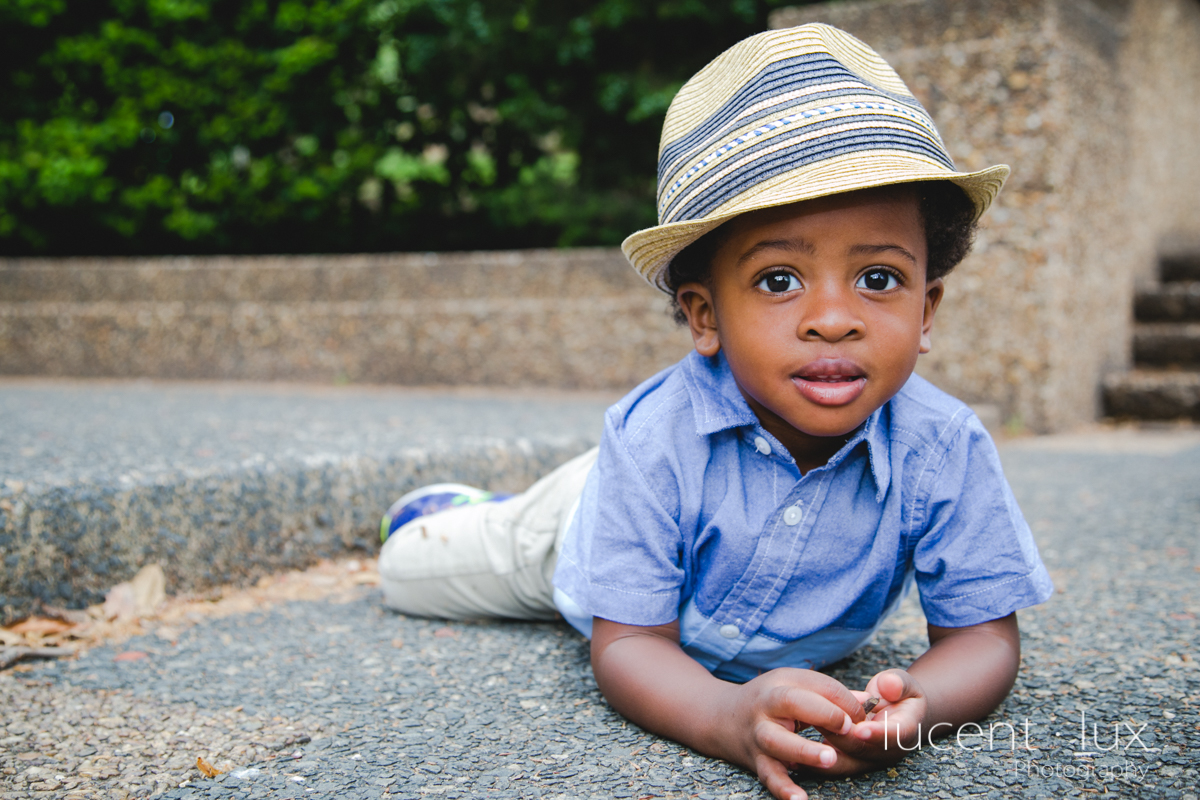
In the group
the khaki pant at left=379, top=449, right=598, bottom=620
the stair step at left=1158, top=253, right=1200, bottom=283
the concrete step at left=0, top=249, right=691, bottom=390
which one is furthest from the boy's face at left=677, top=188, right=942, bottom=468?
the stair step at left=1158, top=253, right=1200, bottom=283

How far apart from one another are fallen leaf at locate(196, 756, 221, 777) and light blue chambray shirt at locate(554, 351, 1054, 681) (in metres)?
0.60

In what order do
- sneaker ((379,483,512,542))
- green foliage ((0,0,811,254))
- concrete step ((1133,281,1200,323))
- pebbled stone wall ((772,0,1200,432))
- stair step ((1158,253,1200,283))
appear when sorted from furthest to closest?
1. green foliage ((0,0,811,254))
2. stair step ((1158,253,1200,283))
3. concrete step ((1133,281,1200,323))
4. pebbled stone wall ((772,0,1200,432))
5. sneaker ((379,483,512,542))

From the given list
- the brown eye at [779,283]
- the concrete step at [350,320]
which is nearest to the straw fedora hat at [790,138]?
the brown eye at [779,283]

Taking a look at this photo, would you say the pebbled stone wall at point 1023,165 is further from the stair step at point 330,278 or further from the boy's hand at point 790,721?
the boy's hand at point 790,721

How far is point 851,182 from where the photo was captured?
1.29 metres

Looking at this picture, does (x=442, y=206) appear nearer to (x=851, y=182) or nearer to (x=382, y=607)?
(x=382, y=607)

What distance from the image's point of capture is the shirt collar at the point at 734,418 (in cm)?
147

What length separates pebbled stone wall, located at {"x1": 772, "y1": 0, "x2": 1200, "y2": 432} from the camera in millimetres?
4273

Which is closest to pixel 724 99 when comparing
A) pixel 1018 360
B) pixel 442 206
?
pixel 1018 360

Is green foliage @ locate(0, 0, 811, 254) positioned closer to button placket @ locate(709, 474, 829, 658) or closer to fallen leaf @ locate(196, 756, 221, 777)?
button placket @ locate(709, 474, 829, 658)

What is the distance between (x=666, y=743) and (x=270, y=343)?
522cm

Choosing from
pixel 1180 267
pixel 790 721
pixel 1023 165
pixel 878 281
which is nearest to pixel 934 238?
pixel 878 281

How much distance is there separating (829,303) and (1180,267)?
575 cm

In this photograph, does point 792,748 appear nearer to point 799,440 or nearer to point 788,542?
point 788,542
